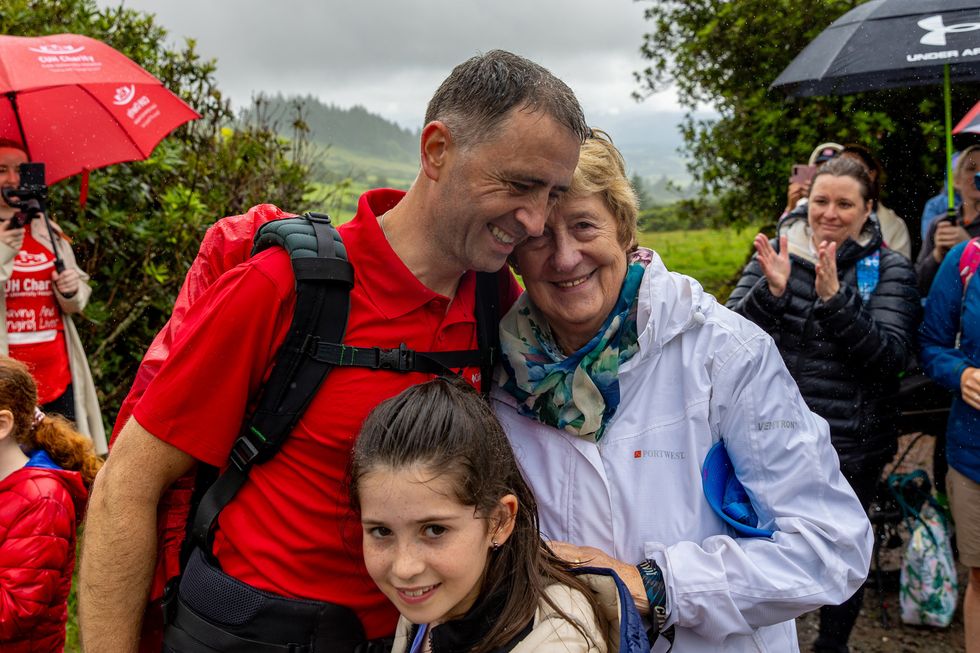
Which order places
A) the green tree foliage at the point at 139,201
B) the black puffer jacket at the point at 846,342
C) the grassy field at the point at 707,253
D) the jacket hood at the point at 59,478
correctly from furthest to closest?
the grassy field at the point at 707,253, the green tree foliage at the point at 139,201, the black puffer jacket at the point at 846,342, the jacket hood at the point at 59,478

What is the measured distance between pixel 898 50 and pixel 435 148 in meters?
3.45

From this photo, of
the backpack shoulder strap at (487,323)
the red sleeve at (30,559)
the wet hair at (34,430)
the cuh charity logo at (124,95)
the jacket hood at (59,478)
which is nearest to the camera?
the backpack shoulder strap at (487,323)

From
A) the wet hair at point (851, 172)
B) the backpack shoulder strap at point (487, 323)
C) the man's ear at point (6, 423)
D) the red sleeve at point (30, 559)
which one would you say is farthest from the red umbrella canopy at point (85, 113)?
the wet hair at point (851, 172)

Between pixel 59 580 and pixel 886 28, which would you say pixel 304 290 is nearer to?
pixel 59 580

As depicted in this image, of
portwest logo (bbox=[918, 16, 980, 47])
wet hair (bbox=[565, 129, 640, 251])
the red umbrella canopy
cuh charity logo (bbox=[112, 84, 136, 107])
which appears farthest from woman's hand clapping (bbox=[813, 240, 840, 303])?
cuh charity logo (bbox=[112, 84, 136, 107])

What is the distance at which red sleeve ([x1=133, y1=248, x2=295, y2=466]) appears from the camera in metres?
1.80

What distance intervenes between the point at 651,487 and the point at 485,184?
0.82 m

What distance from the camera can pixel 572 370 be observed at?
213 centimetres

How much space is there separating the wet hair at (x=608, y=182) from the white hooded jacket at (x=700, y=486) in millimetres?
170

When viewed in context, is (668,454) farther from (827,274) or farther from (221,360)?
(827,274)

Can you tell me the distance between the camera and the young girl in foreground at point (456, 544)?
1709 millimetres

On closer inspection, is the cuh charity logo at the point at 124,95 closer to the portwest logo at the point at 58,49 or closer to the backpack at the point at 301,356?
the portwest logo at the point at 58,49

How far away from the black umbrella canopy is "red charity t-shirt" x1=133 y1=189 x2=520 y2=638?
3.46 meters

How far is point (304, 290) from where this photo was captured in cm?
184
